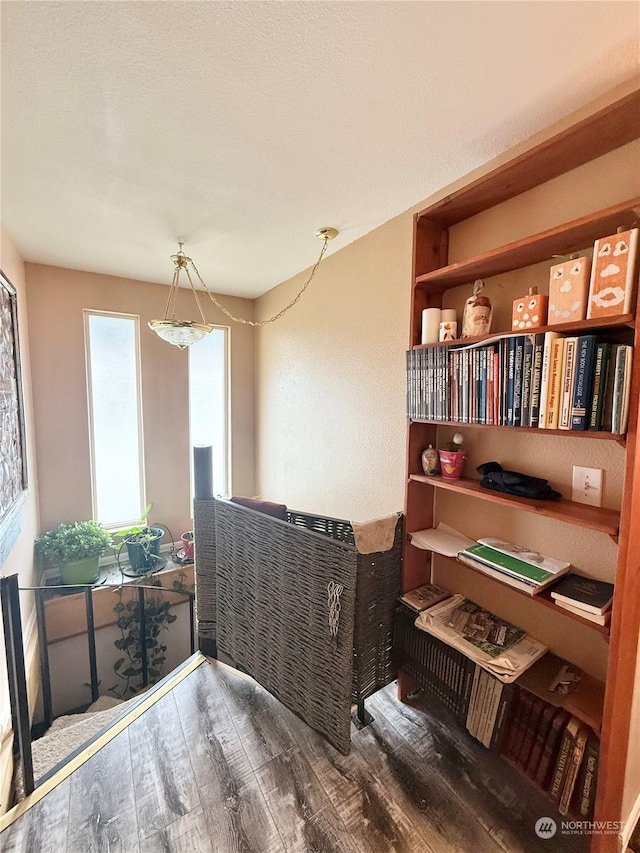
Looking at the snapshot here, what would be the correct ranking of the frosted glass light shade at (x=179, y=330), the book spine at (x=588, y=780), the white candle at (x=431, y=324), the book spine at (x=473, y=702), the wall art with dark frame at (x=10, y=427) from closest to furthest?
the book spine at (x=588, y=780) → the book spine at (x=473, y=702) → the white candle at (x=431, y=324) → the wall art with dark frame at (x=10, y=427) → the frosted glass light shade at (x=179, y=330)

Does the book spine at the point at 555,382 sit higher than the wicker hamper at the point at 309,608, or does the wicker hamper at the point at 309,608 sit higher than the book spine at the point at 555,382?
the book spine at the point at 555,382

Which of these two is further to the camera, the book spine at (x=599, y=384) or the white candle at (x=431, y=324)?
the white candle at (x=431, y=324)


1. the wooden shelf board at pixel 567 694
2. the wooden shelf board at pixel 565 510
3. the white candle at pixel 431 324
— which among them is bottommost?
the wooden shelf board at pixel 567 694

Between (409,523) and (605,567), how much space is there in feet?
2.27

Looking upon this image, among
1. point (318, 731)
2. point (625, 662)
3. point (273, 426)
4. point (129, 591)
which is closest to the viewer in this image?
point (625, 662)

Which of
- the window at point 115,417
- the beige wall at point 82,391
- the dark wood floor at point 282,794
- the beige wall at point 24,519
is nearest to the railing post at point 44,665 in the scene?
the beige wall at point 24,519

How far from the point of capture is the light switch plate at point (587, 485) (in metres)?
1.12

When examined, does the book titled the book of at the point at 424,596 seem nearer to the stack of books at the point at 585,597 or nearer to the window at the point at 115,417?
the stack of books at the point at 585,597

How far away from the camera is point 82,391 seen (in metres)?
2.66

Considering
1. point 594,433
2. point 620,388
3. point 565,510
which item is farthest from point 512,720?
point 620,388

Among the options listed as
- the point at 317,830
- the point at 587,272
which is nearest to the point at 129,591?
the point at 317,830

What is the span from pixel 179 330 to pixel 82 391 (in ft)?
4.46

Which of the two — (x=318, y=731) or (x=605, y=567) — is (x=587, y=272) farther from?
(x=318, y=731)

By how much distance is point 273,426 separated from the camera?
308cm
